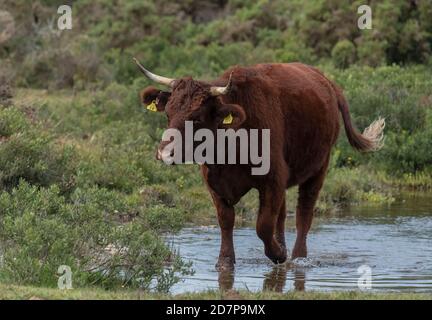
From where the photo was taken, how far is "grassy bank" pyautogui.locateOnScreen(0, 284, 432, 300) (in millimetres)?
8477

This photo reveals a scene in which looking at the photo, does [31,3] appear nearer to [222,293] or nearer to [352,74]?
[352,74]

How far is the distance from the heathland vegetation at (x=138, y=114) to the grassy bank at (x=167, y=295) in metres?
0.76

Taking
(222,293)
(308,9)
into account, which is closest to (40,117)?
(222,293)

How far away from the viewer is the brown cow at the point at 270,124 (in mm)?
10609

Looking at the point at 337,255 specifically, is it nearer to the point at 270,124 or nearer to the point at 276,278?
the point at 276,278

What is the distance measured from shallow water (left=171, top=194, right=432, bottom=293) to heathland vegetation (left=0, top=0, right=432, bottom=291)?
511 millimetres

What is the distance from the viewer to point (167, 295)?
9.08 metres

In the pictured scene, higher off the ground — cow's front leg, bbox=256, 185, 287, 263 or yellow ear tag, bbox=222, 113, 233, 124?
yellow ear tag, bbox=222, 113, 233, 124

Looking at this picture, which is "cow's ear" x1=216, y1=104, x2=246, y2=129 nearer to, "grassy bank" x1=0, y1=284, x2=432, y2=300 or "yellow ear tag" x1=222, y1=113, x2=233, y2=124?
"yellow ear tag" x1=222, y1=113, x2=233, y2=124

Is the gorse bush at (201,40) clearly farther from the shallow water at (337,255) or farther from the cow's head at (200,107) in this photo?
the cow's head at (200,107)

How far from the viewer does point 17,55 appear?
26797 millimetres

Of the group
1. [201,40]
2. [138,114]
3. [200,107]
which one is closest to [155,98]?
[200,107]

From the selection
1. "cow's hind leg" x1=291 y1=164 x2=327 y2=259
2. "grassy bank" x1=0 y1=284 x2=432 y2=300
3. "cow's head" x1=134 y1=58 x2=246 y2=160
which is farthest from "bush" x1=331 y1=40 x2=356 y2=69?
"grassy bank" x1=0 y1=284 x2=432 y2=300

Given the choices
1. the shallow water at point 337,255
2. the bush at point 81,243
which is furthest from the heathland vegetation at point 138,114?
the shallow water at point 337,255
